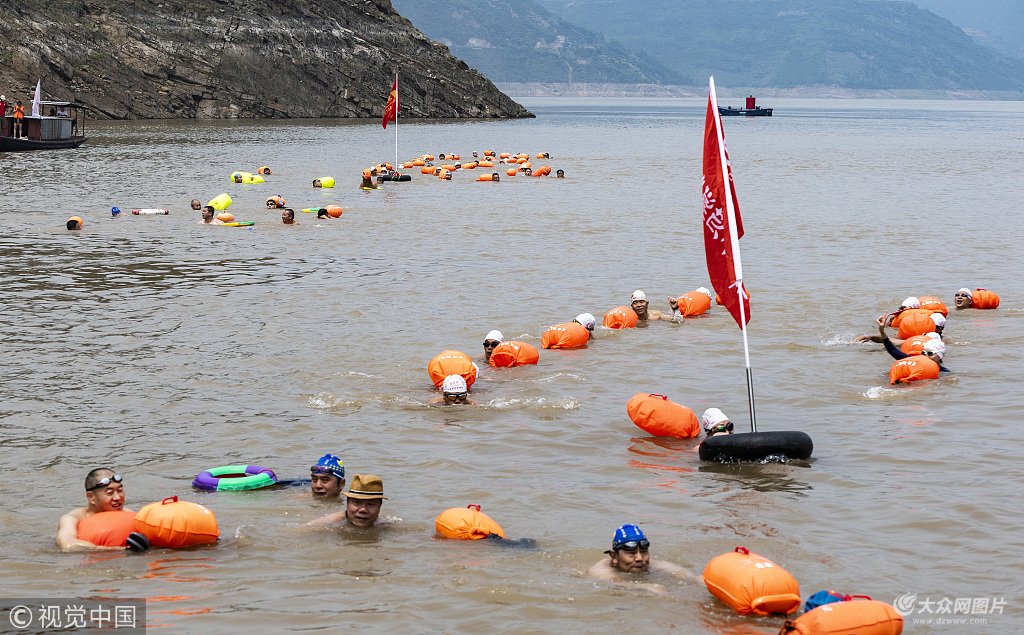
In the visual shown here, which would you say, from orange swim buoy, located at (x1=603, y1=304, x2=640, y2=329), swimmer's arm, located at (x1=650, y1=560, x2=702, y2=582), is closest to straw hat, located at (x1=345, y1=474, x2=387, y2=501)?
swimmer's arm, located at (x1=650, y1=560, x2=702, y2=582)

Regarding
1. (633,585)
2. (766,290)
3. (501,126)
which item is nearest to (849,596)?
(633,585)

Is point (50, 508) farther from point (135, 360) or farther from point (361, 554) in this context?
point (135, 360)

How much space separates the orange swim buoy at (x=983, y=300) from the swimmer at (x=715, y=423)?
1024 centimetres

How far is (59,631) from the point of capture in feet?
25.1

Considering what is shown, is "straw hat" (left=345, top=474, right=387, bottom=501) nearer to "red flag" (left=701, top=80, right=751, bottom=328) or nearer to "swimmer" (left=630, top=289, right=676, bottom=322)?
"red flag" (left=701, top=80, right=751, bottom=328)

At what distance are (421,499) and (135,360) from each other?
7190 mm

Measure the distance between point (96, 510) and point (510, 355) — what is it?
7.60 meters

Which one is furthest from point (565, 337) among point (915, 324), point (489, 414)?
point (915, 324)

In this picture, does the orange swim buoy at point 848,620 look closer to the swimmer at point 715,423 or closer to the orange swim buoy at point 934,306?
the swimmer at point 715,423

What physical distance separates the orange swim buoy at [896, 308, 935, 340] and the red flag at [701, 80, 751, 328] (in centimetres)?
688

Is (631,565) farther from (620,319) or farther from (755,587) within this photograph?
(620,319)

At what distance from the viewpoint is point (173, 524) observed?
9.30 meters

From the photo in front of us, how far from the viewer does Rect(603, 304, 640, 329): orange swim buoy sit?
744 inches

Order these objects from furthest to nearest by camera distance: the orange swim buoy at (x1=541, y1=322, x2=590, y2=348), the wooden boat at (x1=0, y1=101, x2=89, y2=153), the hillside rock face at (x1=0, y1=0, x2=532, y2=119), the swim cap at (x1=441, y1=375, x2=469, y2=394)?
the hillside rock face at (x1=0, y1=0, x2=532, y2=119) < the wooden boat at (x1=0, y1=101, x2=89, y2=153) < the orange swim buoy at (x1=541, y1=322, x2=590, y2=348) < the swim cap at (x1=441, y1=375, x2=469, y2=394)
